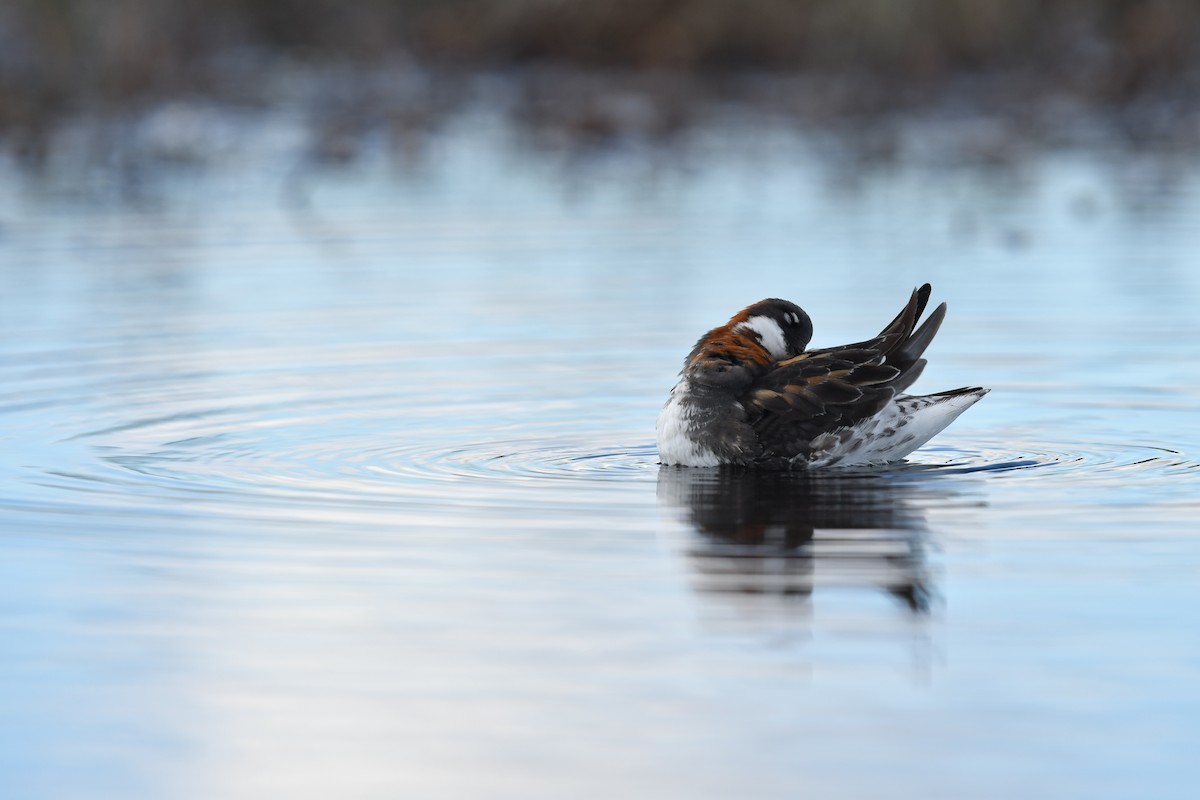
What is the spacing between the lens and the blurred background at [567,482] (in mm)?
6059

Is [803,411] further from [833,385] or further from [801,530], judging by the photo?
[801,530]

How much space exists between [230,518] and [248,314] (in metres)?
6.94

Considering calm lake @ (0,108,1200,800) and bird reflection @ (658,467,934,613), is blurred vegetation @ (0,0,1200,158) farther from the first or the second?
bird reflection @ (658,467,934,613)

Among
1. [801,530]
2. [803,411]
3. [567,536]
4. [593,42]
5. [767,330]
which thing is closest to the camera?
[567,536]

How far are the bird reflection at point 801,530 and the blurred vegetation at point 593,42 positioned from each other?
63.6 feet

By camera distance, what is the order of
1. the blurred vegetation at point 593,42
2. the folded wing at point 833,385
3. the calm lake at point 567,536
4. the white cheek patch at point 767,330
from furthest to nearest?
the blurred vegetation at point 593,42, the white cheek patch at point 767,330, the folded wing at point 833,385, the calm lake at point 567,536

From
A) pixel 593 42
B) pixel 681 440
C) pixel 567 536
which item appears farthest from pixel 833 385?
pixel 593 42

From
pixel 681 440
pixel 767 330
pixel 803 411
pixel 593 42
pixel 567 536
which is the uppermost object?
pixel 593 42

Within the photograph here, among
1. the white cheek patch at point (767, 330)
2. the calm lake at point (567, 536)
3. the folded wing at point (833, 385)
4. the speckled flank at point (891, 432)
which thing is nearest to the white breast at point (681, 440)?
the calm lake at point (567, 536)

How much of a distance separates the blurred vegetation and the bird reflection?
19.4 meters

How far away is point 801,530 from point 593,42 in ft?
101

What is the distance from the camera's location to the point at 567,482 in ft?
32.3

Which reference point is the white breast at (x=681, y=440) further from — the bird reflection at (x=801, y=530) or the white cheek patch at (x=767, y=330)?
the white cheek patch at (x=767, y=330)

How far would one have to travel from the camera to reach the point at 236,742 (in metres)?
6.08
